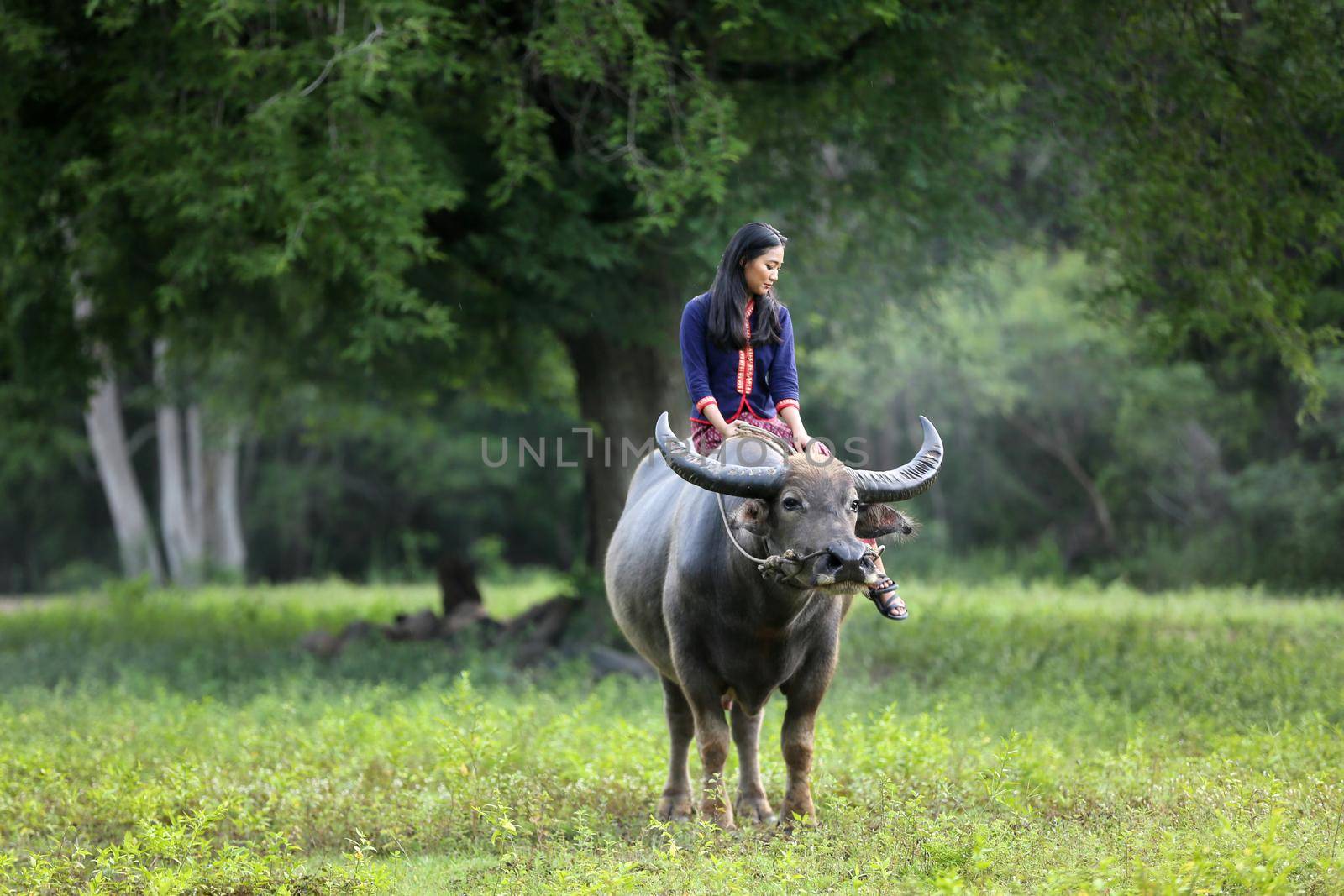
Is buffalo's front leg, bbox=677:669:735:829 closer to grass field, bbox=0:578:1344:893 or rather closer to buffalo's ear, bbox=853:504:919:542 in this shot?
grass field, bbox=0:578:1344:893

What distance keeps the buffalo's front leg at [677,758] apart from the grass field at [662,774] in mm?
256

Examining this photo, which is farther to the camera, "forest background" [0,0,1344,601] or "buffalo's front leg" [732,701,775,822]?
"forest background" [0,0,1344,601]

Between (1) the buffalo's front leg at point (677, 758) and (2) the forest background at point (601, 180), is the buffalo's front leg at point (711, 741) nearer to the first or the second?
(1) the buffalo's front leg at point (677, 758)

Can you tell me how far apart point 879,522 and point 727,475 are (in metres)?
0.78

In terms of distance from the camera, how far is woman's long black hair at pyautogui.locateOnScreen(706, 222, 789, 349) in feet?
20.4

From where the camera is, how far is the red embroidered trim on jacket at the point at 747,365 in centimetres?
639

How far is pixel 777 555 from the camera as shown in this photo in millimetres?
5516

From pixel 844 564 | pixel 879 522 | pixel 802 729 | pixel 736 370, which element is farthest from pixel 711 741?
pixel 736 370

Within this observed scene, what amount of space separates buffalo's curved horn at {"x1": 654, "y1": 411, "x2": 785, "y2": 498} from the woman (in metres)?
0.57

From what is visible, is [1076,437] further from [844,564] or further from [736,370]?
[844,564]

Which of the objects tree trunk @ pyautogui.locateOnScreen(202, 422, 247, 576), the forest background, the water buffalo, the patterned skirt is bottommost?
tree trunk @ pyautogui.locateOnScreen(202, 422, 247, 576)

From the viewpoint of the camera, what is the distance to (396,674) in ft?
42.7

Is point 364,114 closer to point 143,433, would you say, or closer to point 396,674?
point 396,674

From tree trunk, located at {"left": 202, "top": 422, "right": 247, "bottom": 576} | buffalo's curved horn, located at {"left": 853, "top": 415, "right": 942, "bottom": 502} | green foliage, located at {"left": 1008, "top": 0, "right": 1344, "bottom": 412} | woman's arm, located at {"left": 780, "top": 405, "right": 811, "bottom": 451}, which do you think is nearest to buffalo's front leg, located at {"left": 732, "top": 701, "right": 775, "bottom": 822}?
woman's arm, located at {"left": 780, "top": 405, "right": 811, "bottom": 451}
